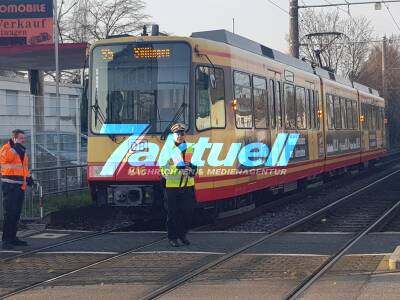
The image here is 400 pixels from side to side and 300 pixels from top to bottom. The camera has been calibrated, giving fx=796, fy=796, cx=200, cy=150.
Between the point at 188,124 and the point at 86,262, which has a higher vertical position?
the point at 188,124

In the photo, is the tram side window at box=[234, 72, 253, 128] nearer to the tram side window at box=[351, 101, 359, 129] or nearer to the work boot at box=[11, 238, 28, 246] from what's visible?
the work boot at box=[11, 238, 28, 246]

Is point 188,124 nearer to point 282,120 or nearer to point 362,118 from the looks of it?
point 282,120

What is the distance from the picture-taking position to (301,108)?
64.9ft

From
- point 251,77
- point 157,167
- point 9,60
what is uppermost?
point 9,60

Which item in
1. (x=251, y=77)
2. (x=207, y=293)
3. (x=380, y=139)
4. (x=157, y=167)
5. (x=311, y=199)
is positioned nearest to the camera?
(x=207, y=293)

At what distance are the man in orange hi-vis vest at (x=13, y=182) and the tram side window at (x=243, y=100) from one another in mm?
4172

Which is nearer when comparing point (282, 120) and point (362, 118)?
point (282, 120)

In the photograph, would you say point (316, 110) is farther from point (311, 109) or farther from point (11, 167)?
point (11, 167)

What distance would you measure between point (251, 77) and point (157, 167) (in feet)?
11.6

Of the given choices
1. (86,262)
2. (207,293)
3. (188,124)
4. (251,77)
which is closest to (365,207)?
(251,77)

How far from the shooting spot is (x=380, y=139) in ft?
115

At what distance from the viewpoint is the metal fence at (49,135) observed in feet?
59.3

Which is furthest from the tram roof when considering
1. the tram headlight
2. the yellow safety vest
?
the yellow safety vest

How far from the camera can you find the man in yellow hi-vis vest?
38.9ft
